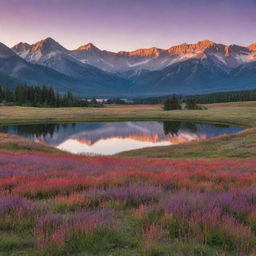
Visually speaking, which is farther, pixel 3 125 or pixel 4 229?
pixel 3 125

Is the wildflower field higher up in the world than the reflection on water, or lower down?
higher up

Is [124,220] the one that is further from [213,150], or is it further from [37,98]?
[37,98]

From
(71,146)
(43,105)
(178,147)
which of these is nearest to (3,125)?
(71,146)

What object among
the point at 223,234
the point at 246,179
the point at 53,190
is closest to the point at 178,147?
the point at 246,179

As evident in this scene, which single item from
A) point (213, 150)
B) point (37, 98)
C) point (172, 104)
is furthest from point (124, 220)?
point (37, 98)

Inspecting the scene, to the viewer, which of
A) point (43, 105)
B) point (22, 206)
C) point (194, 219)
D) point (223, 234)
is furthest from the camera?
point (43, 105)

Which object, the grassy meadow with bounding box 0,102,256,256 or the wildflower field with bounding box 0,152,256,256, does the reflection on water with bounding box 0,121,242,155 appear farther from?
the wildflower field with bounding box 0,152,256,256

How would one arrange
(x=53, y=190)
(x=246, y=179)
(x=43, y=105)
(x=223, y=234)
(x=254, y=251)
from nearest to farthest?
(x=254, y=251)
(x=223, y=234)
(x=53, y=190)
(x=246, y=179)
(x=43, y=105)

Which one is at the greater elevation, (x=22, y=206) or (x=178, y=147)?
(x=22, y=206)

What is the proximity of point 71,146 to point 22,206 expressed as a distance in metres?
49.0

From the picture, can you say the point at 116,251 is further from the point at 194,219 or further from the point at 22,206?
the point at 22,206

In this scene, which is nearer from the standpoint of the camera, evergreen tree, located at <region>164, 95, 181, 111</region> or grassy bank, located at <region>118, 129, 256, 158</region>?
grassy bank, located at <region>118, 129, 256, 158</region>

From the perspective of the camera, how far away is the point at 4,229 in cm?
684

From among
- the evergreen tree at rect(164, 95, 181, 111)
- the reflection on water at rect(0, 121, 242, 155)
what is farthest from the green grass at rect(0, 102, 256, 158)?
the evergreen tree at rect(164, 95, 181, 111)
